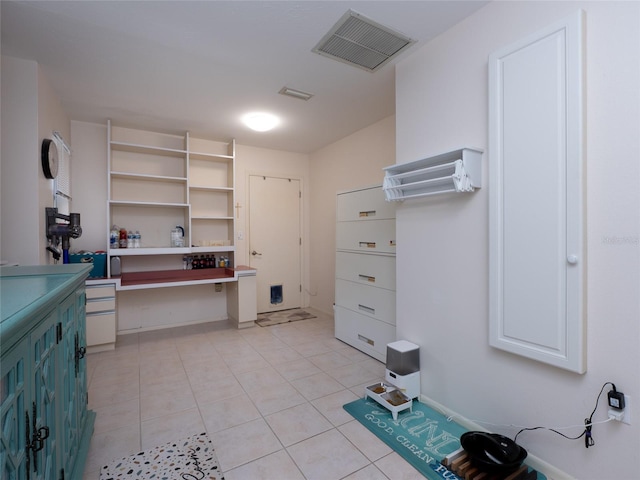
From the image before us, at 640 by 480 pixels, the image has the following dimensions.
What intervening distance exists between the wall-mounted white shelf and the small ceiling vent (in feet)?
2.84

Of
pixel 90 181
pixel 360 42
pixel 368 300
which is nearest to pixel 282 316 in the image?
pixel 368 300

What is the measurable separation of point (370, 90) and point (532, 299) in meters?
2.31

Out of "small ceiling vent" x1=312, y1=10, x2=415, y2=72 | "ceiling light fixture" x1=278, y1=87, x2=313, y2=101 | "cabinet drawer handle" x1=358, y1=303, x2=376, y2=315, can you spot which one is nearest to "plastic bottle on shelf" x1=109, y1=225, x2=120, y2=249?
"ceiling light fixture" x1=278, y1=87, x2=313, y2=101

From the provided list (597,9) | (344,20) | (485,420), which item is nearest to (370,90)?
(344,20)

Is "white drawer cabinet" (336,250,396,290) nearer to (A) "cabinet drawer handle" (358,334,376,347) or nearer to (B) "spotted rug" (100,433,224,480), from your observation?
(A) "cabinet drawer handle" (358,334,376,347)

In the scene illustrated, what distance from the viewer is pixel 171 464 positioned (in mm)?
1757

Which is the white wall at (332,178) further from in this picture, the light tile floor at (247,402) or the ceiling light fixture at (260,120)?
the light tile floor at (247,402)

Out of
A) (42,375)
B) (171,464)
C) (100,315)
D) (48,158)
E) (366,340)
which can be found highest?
(48,158)

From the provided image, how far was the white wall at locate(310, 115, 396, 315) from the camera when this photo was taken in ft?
12.7

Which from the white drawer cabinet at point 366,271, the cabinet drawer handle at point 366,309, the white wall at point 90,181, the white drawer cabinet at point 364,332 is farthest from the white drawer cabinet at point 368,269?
the white wall at point 90,181

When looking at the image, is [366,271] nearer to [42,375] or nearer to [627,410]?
[627,410]

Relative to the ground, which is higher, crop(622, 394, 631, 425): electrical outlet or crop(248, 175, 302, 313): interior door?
crop(248, 175, 302, 313): interior door

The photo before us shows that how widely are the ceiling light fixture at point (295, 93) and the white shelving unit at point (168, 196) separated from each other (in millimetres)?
1516

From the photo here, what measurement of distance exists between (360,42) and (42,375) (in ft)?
8.41
